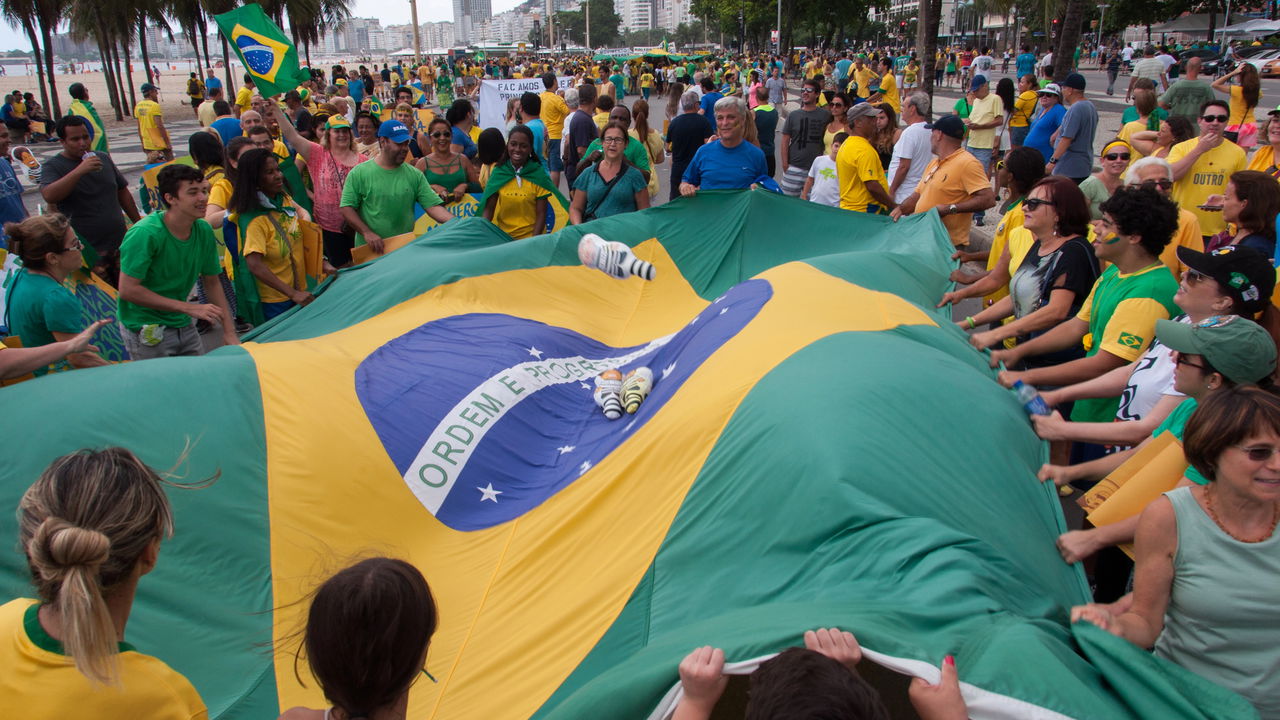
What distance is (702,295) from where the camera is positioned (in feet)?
19.8

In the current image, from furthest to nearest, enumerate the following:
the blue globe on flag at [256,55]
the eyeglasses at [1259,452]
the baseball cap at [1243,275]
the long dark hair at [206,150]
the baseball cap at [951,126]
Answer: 1. the blue globe on flag at [256,55]
2. the long dark hair at [206,150]
3. the baseball cap at [951,126]
4. the baseball cap at [1243,275]
5. the eyeglasses at [1259,452]

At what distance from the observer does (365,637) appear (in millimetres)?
1651

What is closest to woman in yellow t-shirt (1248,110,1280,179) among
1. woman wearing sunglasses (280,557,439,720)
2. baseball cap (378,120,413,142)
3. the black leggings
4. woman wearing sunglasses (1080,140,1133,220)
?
woman wearing sunglasses (1080,140,1133,220)

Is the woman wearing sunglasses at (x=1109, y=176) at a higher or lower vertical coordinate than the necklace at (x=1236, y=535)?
higher

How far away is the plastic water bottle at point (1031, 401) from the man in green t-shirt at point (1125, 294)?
5.2 inches

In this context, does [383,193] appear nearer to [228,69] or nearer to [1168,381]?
[1168,381]

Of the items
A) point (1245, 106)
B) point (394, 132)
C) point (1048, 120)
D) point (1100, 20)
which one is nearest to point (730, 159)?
point (394, 132)

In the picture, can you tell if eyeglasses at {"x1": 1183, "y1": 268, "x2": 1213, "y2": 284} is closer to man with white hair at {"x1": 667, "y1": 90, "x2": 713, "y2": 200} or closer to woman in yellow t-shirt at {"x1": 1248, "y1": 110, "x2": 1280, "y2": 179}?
woman in yellow t-shirt at {"x1": 1248, "y1": 110, "x2": 1280, "y2": 179}

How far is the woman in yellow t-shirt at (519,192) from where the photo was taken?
21.7 ft

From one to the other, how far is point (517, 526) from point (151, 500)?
1810mm

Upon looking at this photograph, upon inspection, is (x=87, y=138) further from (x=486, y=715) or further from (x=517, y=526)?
(x=486, y=715)

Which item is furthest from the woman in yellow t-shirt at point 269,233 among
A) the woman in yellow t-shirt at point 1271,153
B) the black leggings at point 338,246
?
the woman in yellow t-shirt at point 1271,153

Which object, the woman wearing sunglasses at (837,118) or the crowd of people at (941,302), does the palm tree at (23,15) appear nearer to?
the crowd of people at (941,302)

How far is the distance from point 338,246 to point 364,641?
6.04 metres
